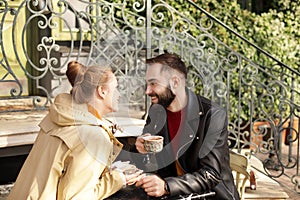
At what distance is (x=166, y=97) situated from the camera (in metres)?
2.78

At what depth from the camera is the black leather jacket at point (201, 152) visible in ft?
9.28

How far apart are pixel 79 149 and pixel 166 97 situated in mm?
617

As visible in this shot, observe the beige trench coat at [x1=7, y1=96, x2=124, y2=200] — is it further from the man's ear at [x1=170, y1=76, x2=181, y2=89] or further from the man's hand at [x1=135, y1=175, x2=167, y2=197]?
the man's ear at [x1=170, y1=76, x2=181, y2=89]

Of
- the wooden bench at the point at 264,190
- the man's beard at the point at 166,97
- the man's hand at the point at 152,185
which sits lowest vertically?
the wooden bench at the point at 264,190

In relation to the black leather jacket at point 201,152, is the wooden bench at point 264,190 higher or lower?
lower

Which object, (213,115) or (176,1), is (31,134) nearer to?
(213,115)

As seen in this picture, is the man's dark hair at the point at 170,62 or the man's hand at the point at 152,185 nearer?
the man's hand at the point at 152,185

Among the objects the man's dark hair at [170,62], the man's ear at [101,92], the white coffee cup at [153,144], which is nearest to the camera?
the man's ear at [101,92]

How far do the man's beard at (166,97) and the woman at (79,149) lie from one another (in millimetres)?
255

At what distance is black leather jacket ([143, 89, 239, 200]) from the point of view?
283 centimetres

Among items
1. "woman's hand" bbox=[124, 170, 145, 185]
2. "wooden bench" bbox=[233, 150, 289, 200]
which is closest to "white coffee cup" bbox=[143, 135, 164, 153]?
"woman's hand" bbox=[124, 170, 145, 185]

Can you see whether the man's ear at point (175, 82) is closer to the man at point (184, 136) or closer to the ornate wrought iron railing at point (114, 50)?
the man at point (184, 136)

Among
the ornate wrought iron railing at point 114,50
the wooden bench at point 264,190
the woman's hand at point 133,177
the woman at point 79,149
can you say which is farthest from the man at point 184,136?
the wooden bench at point 264,190

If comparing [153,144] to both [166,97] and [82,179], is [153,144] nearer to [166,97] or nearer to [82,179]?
[166,97]
